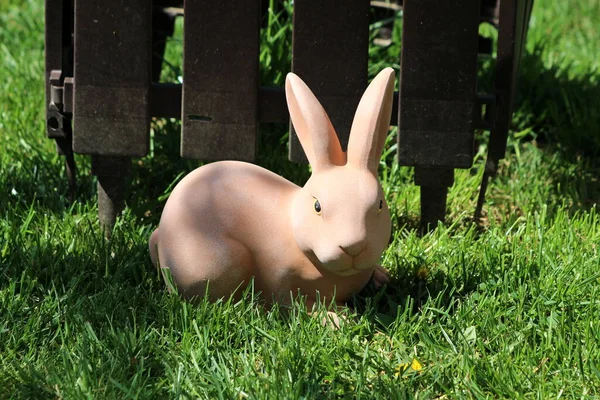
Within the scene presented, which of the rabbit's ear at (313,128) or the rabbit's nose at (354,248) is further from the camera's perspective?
the rabbit's ear at (313,128)

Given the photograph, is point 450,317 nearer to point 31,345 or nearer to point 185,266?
point 185,266

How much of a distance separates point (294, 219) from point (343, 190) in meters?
0.20

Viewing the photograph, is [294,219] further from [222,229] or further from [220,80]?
[220,80]

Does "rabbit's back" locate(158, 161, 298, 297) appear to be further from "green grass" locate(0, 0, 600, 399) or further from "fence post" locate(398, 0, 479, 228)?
"fence post" locate(398, 0, 479, 228)

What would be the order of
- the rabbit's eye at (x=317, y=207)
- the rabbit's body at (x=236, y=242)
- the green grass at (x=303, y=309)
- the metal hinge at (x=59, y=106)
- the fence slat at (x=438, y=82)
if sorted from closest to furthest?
the green grass at (x=303, y=309), the rabbit's eye at (x=317, y=207), the rabbit's body at (x=236, y=242), the fence slat at (x=438, y=82), the metal hinge at (x=59, y=106)

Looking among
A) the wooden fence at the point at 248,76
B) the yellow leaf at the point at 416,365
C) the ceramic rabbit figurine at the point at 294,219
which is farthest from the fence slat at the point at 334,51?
the yellow leaf at the point at 416,365

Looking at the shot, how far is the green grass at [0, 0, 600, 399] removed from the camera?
2.38 m

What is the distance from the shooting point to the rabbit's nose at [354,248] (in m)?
2.42

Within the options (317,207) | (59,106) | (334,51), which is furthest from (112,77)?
(317,207)

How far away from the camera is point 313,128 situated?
99.7 inches

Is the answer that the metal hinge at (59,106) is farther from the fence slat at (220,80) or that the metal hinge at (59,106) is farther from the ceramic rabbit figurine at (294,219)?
the ceramic rabbit figurine at (294,219)

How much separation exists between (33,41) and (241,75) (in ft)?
7.85

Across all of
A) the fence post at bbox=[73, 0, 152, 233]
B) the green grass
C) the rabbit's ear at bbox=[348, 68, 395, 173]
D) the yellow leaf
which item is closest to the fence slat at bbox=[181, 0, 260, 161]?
the fence post at bbox=[73, 0, 152, 233]

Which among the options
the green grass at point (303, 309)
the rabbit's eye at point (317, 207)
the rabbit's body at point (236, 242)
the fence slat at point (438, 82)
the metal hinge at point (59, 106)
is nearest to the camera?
the green grass at point (303, 309)
